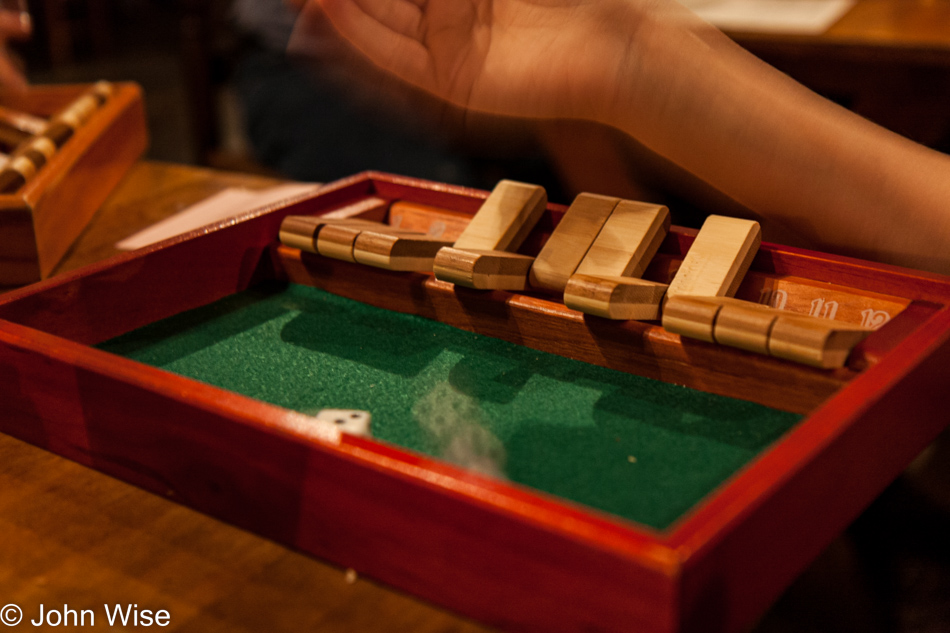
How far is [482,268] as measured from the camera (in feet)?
2.65

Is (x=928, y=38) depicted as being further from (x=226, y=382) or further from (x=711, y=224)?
(x=226, y=382)

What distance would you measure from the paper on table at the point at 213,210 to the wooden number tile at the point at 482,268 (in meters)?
0.47

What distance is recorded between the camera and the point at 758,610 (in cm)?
51

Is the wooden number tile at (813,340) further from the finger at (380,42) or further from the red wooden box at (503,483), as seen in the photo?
the finger at (380,42)

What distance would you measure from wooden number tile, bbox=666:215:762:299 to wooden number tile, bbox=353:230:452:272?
Result: 10.8 inches

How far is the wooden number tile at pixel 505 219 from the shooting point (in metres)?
0.89

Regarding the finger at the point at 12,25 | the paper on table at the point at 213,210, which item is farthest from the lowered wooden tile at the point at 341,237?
the finger at the point at 12,25

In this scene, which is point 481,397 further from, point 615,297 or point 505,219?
point 505,219

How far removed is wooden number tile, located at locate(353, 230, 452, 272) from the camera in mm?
865

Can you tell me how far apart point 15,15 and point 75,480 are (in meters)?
1.51

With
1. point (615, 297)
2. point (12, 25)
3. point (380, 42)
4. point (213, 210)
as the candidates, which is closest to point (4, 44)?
point (12, 25)

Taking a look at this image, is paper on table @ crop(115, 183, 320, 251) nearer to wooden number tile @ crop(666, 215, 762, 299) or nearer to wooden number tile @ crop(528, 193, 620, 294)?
wooden number tile @ crop(528, 193, 620, 294)

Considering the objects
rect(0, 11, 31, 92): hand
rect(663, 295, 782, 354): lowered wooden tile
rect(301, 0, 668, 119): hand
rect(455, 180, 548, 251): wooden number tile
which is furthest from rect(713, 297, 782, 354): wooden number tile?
rect(0, 11, 31, 92): hand

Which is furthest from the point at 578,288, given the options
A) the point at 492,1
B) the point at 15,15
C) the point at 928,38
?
the point at 928,38
